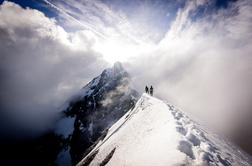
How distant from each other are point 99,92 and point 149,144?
187m

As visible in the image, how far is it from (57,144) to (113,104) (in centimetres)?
7902

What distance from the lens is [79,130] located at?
6570 inches

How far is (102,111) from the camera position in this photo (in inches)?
6403

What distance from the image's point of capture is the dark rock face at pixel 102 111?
142 meters

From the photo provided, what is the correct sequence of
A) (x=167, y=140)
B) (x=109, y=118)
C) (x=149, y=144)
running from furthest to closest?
1. (x=109, y=118)
2. (x=149, y=144)
3. (x=167, y=140)

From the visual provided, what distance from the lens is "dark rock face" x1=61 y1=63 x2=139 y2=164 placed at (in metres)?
142

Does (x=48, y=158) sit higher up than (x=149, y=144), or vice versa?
(x=149, y=144)

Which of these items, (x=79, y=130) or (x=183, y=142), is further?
(x=79, y=130)

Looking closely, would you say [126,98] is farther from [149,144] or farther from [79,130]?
[149,144]

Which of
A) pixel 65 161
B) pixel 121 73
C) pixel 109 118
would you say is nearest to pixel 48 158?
pixel 65 161

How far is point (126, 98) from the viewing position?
150 meters

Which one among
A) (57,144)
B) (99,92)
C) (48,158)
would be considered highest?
(99,92)

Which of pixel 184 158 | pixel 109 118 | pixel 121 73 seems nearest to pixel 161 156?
pixel 184 158

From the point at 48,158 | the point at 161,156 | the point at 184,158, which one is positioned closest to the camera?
the point at 184,158
